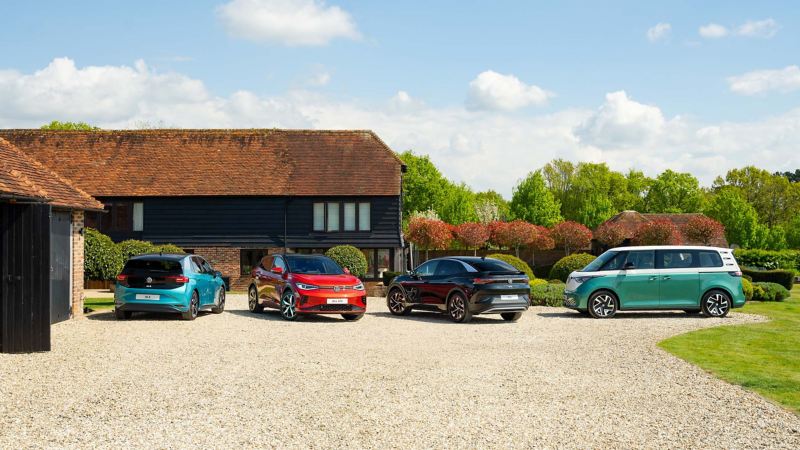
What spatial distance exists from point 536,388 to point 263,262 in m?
12.8

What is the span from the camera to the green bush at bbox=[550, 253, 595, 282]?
1382 inches

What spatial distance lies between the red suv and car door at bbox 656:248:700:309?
7852 mm

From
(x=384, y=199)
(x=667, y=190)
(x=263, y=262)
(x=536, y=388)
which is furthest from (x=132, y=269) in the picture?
(x=667, y=190)

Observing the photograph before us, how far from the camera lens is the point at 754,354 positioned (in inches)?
571

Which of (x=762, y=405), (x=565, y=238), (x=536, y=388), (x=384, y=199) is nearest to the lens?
(x=762, y=405)

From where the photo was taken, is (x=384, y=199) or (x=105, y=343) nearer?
(x=105, y=343)

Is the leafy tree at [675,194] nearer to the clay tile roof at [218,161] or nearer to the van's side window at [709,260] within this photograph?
the clay tile roof at [218,161]

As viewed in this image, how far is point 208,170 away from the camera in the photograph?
1602 inches

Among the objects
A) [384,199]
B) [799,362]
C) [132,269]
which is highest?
[384,199]

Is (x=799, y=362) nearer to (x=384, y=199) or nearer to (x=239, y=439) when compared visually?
(x=239, y=439)

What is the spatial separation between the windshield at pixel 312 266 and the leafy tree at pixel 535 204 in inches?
2456

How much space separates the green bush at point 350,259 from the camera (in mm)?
35312

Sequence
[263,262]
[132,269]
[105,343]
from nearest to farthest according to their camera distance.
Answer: [105,343] < [132,269] < [263,262]

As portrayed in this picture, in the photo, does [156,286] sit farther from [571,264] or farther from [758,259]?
[758,259]
